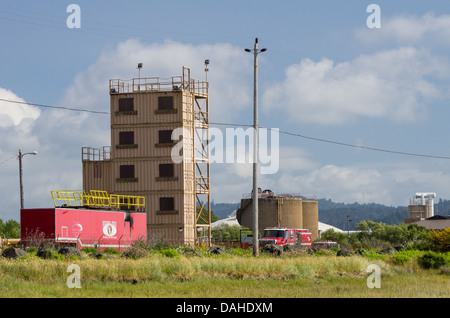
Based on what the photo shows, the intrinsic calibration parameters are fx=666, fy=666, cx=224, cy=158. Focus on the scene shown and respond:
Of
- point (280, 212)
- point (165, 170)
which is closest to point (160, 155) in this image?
point (165, 170)

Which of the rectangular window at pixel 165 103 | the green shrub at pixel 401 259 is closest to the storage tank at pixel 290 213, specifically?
the rectangular window at pixel 165 103

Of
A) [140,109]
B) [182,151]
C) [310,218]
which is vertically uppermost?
[140,109]

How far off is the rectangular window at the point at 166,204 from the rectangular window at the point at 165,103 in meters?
8.41

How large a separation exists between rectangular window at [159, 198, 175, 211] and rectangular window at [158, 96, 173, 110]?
8.41 metres

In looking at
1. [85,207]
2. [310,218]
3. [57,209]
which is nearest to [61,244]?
[57,209]

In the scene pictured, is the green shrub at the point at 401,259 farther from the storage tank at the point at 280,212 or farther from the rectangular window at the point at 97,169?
the storage tank at the point at 280,212

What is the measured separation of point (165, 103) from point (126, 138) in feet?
16.0

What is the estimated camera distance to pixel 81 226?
147 ft

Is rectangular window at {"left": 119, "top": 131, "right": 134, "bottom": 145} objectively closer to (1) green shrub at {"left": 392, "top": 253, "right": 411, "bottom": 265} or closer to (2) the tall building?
(2) the tall building

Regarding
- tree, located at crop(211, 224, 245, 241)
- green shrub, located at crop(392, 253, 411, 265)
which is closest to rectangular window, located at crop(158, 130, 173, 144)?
A: green shrub, located at crop(392, 253, 411, 265)

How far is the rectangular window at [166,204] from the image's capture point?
6022cm
